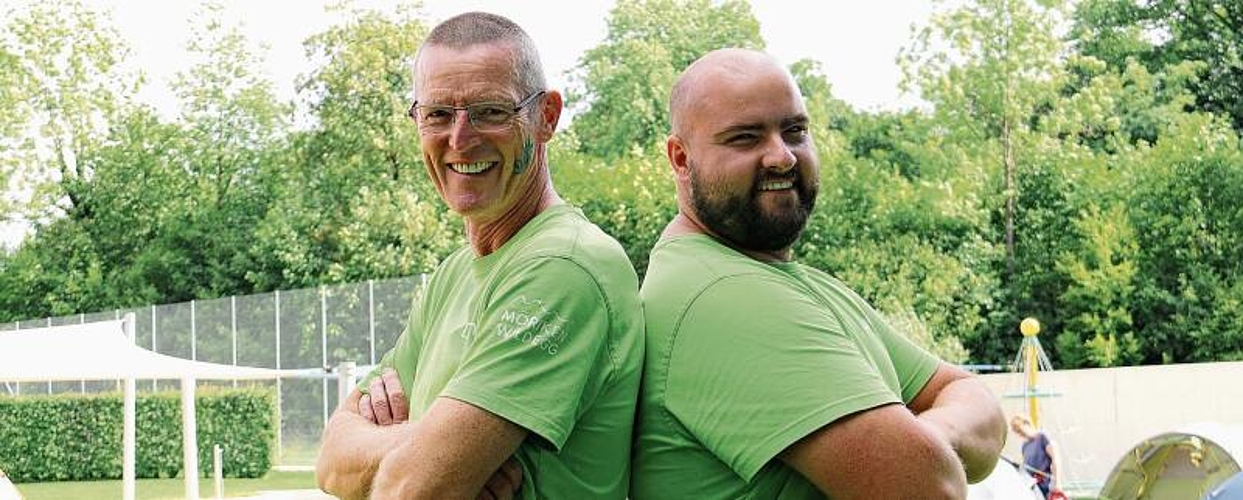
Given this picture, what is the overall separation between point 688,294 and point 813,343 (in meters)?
0.21

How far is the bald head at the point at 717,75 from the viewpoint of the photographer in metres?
2.56

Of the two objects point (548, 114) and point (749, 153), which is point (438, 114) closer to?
point (548, 114)

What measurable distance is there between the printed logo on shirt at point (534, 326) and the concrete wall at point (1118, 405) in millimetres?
25315

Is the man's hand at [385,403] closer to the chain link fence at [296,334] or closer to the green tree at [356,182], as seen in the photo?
the chain link fence at [296,334]

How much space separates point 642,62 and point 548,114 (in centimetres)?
4103

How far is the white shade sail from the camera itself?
20.0 m

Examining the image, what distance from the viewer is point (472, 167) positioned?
8.66 feet

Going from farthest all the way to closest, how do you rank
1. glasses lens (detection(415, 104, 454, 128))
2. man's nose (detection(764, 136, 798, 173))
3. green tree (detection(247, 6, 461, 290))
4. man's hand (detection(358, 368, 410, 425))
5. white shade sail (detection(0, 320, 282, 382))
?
green tree (detection(247, 6, 461, 290)) → white shade sail (detection(0, 320, 282, 382)) → man's hand (detection(358, 368, 410, 425)) → glasses lens (detection(415, 104, 454, 128)) → man's nose (detection(764, 136, 798, 173))

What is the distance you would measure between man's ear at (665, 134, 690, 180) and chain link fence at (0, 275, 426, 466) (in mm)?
28699

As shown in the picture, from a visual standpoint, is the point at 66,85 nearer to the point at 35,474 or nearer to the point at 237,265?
the point at 237,265

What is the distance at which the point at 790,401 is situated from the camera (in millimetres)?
2262

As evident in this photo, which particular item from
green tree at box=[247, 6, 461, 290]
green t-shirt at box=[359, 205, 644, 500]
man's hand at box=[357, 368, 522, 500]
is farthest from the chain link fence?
green t-shirt at box=[359, 205, 644, 500]

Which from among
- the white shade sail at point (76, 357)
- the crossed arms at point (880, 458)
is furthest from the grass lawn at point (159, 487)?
the crossed arms at point (880, 458)

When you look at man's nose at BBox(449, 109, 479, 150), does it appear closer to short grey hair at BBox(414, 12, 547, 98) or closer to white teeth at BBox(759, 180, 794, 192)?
short grey hair at BBox(414, 12, 547, 98)
